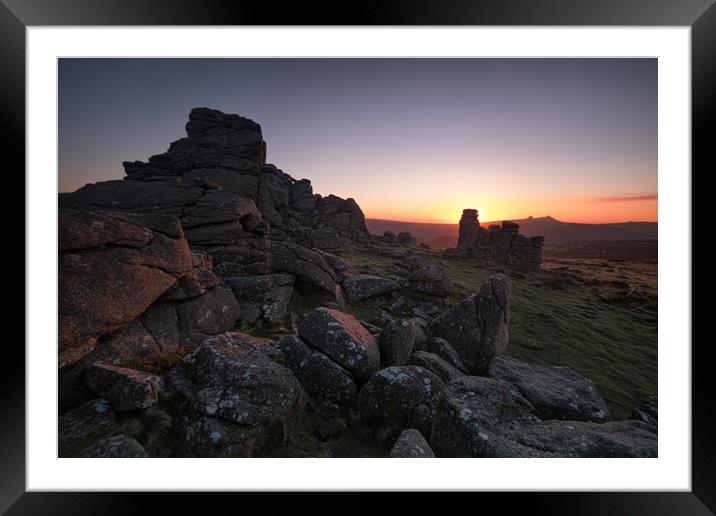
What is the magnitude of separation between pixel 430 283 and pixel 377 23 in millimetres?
16435

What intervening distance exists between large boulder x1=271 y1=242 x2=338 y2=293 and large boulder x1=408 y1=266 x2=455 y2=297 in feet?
21.4

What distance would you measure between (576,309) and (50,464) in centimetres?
3117

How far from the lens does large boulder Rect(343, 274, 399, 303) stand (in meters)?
15.6

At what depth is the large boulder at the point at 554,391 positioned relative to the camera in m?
6.66

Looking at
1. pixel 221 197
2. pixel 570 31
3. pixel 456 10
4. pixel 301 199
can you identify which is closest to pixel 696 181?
pixel 570 31

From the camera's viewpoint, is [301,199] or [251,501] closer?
[251,501]

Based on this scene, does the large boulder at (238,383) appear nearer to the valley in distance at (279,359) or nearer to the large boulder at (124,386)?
the valley in distance at (279,359)

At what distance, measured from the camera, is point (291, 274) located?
47.3 feet

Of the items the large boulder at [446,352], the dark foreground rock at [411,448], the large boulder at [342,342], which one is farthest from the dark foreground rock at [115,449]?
the large boulder at [446,352]

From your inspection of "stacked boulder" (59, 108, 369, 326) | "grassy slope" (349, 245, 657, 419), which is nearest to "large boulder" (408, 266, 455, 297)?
"grassy slope" (349, 245, 657, 419)

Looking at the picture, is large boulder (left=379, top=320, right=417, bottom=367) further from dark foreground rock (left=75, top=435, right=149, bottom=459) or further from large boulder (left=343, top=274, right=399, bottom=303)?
large boulder (left=343, top=274, right=399, bottom=303)

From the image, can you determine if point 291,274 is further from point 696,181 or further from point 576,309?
point 576,309

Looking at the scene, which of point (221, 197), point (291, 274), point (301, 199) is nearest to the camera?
point (291, 274)

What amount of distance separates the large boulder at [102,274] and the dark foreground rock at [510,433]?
785 centimetres
